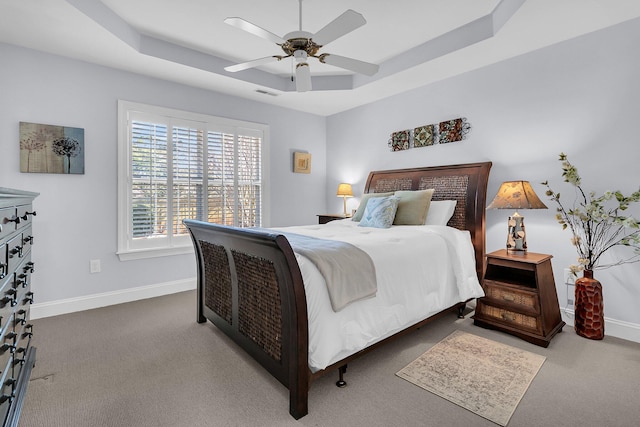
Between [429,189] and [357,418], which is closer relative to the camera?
[357,418]

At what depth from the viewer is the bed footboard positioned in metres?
1.55

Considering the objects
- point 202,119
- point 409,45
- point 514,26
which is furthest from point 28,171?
point 514,26

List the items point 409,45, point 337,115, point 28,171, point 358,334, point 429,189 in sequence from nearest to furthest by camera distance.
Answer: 1. point 358,334
2. point 28,171
3. point 409,45
4. point 429,189
5. point 337,115

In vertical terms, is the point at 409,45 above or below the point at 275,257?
above

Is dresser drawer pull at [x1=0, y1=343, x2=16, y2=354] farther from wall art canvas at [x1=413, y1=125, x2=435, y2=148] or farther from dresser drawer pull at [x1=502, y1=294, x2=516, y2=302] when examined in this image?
wall art canvas at [x1=413, y1=125, x2=435, y2=148]

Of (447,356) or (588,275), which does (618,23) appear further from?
(447,356)

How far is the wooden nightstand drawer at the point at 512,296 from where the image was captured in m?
2.43

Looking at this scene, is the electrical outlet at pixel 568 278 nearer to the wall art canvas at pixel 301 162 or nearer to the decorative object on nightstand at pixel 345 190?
the decorative object on nightstand at pixel 345 190

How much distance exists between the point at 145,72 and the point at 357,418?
3.85m

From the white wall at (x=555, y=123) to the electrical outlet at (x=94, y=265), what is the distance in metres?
3.84

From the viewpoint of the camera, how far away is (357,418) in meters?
1.60

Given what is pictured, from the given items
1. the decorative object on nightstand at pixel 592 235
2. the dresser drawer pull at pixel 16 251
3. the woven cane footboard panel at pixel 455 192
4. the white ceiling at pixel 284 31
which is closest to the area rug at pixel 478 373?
the decorative object on nightstand at pixel 592 235

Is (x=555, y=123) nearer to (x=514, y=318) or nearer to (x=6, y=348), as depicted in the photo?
(x=514, y=318)

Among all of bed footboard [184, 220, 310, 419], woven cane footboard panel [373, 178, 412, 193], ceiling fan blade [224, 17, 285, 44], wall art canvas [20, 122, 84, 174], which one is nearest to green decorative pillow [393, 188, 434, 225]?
woven cane footboard panel [373, 178, 412, 193]
